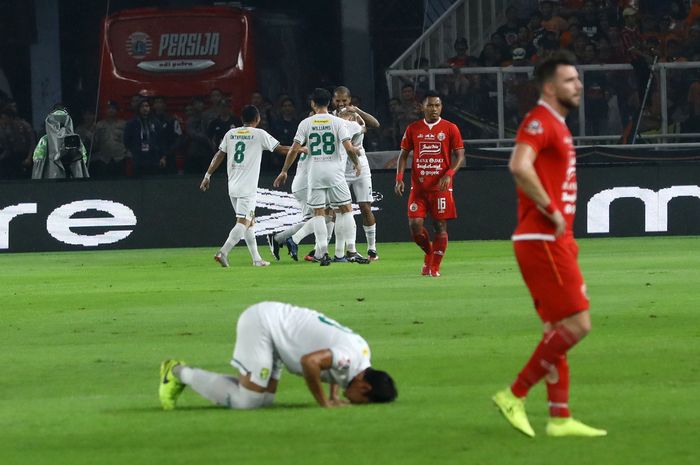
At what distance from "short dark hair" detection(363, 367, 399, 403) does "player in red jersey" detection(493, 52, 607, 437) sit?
1052 mm

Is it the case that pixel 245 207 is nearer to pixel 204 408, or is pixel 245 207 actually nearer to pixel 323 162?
pixel 323 162

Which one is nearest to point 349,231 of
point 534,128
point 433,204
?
point 433,204

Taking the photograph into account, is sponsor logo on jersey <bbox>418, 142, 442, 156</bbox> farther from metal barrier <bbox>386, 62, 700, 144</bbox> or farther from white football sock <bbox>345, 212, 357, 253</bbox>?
metal barrier <bbox>386, 62, 700, 144</bbox>

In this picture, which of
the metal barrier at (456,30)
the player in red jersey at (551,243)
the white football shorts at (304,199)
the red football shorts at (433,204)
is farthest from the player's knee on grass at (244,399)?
the metal barrier at (456,30)

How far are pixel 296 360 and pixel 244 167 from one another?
13.5m

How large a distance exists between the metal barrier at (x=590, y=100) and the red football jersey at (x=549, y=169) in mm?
20163

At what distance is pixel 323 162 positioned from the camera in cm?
2211

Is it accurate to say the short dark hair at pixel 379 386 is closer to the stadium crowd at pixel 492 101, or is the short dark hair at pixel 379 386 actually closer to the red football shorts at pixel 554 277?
the red football shorts at pixel 554 277

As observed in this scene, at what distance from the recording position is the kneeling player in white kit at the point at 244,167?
22.4 m

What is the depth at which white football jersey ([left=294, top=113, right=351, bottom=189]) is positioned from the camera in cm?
2188

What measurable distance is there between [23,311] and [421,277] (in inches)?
205

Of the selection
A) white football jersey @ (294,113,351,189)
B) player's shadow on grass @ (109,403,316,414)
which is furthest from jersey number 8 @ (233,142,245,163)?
player's shadow on grass @ (109,403,316,414)

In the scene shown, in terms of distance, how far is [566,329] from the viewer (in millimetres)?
8227

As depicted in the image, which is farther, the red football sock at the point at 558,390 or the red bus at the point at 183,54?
the red bus at the point at 183,54
